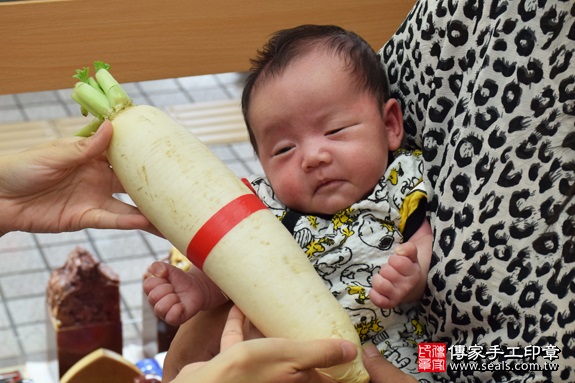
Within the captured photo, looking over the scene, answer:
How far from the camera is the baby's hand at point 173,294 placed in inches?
55.3

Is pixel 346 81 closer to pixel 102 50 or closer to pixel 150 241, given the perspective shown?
pixel 102 50

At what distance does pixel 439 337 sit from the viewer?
4.31 ft

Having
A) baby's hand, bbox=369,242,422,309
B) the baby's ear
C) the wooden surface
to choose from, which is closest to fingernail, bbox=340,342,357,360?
baby's hand, bbox=369,242,422,309

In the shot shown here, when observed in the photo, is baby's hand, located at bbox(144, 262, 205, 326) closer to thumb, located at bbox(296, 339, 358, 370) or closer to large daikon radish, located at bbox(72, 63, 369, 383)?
large daikon radish, located at bbox(72, 63, 369, 383)

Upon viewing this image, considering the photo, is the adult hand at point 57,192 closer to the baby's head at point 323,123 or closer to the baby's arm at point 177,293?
the baby's arm at point 177,293

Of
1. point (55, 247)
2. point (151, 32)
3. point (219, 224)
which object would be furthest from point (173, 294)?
point (55, 247)

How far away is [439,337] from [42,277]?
2.57 m

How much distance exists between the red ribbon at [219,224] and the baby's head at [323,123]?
241 mm

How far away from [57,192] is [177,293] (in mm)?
275

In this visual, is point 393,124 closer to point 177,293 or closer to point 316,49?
point 316,49

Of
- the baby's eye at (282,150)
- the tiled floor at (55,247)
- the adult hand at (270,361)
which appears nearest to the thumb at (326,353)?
the adult hand at (270,361)

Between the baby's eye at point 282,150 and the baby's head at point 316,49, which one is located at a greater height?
the baby's head at point 316,49

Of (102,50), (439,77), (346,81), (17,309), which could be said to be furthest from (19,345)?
(439,77)

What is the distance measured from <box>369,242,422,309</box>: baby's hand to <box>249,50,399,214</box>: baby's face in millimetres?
201
